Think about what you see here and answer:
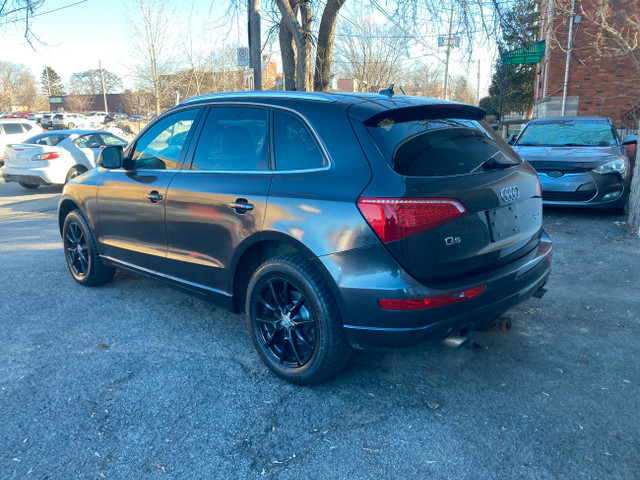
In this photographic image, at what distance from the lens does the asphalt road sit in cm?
250

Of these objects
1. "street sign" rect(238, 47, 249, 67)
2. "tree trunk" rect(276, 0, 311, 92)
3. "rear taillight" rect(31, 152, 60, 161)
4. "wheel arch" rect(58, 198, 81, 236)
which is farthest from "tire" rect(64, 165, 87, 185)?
"wheel arch" rect(58, 198, 81, 236)

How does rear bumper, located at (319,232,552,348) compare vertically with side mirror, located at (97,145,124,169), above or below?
below

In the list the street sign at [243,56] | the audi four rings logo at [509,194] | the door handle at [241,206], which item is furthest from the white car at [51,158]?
the audi four rings logo at [509,194]

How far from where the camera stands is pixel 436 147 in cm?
299

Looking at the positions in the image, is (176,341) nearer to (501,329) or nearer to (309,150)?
(309,150)

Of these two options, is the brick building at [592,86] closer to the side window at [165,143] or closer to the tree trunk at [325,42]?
the tree trunk at [325,42]

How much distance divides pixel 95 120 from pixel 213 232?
50.0m

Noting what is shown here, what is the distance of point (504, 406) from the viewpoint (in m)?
2.94

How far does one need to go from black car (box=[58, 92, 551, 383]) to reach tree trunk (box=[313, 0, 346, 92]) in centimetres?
716

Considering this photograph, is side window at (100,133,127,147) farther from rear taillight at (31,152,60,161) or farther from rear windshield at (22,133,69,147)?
rear taillight at (31,152,60,161)

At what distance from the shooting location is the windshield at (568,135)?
341 inches

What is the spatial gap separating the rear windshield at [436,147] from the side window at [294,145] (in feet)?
1.28

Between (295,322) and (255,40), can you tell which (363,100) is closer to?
(295,322)

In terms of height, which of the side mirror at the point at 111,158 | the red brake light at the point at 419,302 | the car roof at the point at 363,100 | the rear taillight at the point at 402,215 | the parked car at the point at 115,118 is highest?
the parked car at the point at 115,118
